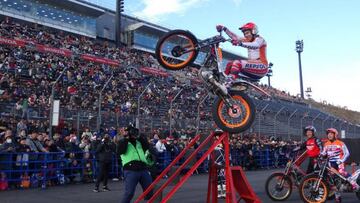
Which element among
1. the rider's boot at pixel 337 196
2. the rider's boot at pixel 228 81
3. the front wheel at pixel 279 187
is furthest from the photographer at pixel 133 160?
the rider's boot at pixel 337 196

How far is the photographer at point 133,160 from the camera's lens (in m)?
7.73

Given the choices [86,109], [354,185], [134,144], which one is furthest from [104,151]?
[354,185]

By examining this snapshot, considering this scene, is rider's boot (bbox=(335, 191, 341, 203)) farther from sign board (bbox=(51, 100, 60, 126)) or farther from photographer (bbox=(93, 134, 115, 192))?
sign board (bbox=(51, 100, 60, 126))

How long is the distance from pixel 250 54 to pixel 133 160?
110 inches

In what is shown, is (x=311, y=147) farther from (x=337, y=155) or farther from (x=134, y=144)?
(x=134, y=144)

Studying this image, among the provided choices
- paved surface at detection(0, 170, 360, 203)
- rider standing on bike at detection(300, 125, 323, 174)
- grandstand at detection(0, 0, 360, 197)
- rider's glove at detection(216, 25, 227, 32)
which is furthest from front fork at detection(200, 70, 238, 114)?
rider standing on bike at detection(300, 125, 323, 174)

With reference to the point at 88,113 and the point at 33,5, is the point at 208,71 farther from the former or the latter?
the point at 33,5

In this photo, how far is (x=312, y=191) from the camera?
33.6 feet

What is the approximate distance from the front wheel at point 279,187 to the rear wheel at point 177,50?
17.1ft

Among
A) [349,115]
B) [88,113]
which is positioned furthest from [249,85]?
[349,115]

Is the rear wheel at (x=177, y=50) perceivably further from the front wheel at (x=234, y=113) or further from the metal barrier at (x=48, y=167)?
the metal barrier at (x=48, y=167)

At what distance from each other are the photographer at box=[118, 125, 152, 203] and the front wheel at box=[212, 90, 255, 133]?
1.57m

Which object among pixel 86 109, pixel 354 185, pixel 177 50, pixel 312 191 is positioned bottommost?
pixel 312 191

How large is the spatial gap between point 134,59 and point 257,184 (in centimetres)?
2057
